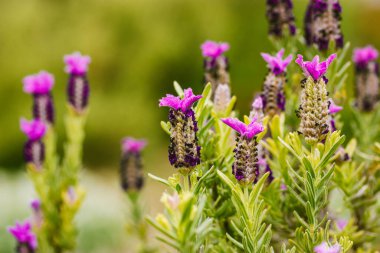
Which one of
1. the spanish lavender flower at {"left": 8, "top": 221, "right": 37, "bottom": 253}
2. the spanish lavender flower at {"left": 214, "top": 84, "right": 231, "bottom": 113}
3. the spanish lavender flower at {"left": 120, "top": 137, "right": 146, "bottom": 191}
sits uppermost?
the spanish lavender flower at {"left": 214, "top": 84, "right": 231, "bottom": 113}

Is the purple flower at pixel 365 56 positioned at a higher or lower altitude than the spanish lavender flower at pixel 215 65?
higher

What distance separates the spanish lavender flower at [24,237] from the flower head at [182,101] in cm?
88

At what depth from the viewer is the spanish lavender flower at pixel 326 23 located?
1289mm

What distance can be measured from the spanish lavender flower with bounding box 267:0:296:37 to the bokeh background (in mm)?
6087

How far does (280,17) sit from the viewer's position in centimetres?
150

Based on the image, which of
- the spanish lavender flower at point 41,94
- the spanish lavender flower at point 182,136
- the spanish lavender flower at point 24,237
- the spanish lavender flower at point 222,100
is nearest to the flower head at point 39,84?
the spanish lavender flower at point 41,94

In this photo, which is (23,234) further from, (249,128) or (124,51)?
(124,51)

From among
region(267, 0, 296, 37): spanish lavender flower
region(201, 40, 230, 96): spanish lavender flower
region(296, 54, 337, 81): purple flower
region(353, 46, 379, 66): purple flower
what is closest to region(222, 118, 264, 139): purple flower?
region(296, 54, 337, 81): purple flower

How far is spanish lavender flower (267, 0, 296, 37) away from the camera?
147 cm

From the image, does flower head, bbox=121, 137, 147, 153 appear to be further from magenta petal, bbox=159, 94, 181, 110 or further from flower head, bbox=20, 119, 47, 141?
magenta petal, bbox=159, 94, 181, 110

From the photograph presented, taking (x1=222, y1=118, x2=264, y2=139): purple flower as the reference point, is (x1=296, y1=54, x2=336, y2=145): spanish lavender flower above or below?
above

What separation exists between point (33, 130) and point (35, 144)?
53 millimetres

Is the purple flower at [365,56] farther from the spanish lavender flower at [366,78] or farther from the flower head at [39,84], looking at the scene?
the flower head at [39,84]

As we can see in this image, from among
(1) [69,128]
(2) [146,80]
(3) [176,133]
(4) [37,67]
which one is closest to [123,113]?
(2) [146,80]
